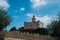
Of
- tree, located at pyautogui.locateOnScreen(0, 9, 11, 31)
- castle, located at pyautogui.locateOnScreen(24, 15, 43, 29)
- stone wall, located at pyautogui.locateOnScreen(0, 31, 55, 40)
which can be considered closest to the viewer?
stone wall, located at pyautogui.locateOnScreen(0, 31, 55, 40)

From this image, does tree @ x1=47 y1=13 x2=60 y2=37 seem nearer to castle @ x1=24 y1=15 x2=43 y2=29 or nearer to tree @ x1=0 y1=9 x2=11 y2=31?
tree @ x1=0 y1=9 x2=11 y2=31

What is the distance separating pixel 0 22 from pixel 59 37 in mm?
15151

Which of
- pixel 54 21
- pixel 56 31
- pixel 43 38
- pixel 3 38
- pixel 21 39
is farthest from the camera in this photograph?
pixel 54 21

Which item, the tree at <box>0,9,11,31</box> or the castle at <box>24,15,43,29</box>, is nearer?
the tree at <box>0,9,11,31</box>

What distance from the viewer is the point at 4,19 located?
49.2 metres

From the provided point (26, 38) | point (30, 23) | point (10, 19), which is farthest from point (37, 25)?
point (26, 38)

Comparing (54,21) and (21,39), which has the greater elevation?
(54,21)

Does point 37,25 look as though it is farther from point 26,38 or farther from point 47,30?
point 26,38

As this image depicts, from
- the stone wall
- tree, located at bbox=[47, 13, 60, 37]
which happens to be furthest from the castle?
the stone wall

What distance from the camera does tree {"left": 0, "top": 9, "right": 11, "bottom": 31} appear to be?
48469 mm

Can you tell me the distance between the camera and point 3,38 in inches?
1512

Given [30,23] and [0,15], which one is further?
[30,23]

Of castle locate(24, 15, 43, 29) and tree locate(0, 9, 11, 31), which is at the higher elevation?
castle locate(24, 15, 43, 29)

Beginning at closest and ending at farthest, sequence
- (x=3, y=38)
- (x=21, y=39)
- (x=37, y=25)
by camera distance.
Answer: (x=3, y=38) → (x=21, y=39) → (x=37, y=25)
